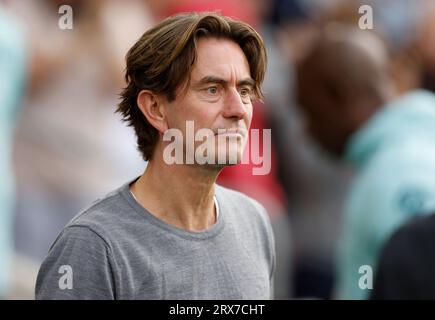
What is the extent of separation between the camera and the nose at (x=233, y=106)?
9.29ft

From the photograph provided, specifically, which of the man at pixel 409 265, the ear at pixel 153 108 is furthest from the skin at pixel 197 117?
the man at pixel 409 265

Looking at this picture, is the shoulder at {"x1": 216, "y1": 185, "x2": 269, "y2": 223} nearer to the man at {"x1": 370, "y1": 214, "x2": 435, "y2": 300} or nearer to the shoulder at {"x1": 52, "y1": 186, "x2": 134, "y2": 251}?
the shoulder at {"x1": 52, "y1": 186, "x2": 134, "y2": 251}

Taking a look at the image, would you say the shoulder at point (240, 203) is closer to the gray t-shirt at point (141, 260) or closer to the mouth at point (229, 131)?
the gray t-shirt at point (141, 260)

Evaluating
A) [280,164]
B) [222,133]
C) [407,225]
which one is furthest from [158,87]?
[280,164]

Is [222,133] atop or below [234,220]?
atop

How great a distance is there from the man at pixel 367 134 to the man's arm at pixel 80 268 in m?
1.94

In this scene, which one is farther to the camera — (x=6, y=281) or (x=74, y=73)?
(x=74, y=73)

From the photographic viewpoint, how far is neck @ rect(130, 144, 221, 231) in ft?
9.51

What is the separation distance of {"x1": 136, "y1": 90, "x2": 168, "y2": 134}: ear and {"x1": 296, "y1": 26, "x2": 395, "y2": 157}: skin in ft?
8.56

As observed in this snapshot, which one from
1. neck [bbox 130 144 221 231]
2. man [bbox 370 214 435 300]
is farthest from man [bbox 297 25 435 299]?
neck [bbox 130 144 221 231]

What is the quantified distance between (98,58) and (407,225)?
2.50 meters

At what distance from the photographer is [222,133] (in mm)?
2820

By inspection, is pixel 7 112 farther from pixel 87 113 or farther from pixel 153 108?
pixel 153 108
